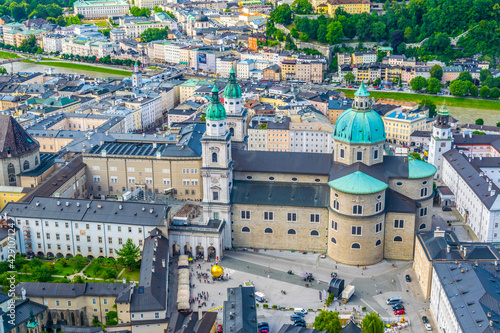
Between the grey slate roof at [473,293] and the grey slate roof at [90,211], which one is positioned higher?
the grey slate roof at [90,211]

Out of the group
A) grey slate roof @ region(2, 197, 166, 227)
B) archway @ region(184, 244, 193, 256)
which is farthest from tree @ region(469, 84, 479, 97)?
grey slate roof @ region(2, 197, 166, 227)

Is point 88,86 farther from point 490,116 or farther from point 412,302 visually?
point 412,302

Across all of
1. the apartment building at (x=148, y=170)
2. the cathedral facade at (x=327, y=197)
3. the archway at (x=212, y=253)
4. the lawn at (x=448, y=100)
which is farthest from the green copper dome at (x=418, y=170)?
the lawn at (x=448, y=100)

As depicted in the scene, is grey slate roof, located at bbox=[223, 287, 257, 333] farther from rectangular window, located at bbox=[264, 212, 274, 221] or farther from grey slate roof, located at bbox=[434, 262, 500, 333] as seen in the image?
grey slate roof, located at bbox=[434, 262, 500, 333]

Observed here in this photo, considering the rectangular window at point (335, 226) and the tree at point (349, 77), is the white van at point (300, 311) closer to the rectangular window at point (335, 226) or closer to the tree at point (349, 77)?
the rectangular window at point (335, 226)

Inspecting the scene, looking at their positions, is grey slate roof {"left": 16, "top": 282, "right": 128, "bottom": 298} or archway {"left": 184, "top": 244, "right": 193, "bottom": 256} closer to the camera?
grey slate roof {"left": 16, "top": 282, "right": 128, "bottom": 298}
